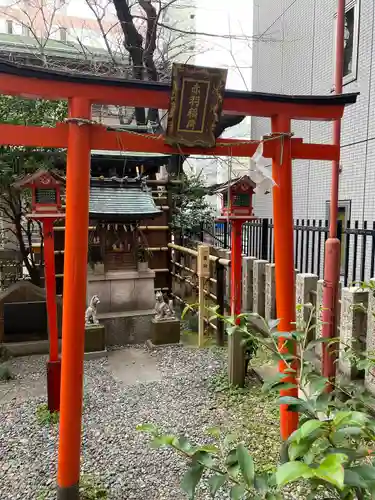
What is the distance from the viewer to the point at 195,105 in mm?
2877

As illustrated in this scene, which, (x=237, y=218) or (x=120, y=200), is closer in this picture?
(x=237, y=218)

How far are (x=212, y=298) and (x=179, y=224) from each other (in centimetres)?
281

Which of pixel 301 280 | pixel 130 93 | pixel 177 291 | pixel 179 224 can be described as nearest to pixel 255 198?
pixel 179 224

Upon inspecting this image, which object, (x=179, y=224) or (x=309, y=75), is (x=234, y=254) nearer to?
(x=179, y=224)

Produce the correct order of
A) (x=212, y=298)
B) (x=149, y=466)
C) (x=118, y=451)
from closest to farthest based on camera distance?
(x=149, y=466) < (x=118, y=451) < (x=212, y=298)

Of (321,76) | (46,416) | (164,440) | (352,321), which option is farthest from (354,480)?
(321,76)

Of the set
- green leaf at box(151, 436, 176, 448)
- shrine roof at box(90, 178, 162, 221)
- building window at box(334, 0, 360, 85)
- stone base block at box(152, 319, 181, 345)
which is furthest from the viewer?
building window at box(334, 0, 360, 85)

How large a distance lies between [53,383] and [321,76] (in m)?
8.01

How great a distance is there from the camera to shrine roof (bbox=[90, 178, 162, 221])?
21.1ft

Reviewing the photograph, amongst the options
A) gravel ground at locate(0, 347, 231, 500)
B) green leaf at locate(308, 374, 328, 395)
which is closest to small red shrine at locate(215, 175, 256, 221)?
gravel ground at locate(0, 347, 231, 500)

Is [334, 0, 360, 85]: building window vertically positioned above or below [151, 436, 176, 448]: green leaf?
above

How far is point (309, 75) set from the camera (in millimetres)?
8703

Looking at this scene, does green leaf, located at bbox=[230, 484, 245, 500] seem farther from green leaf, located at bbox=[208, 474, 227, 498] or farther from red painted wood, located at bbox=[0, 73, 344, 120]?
red painted wood, located at bbox=[0, 73, 344, 120]

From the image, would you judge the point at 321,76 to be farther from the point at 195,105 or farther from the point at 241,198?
the point at 195,105
